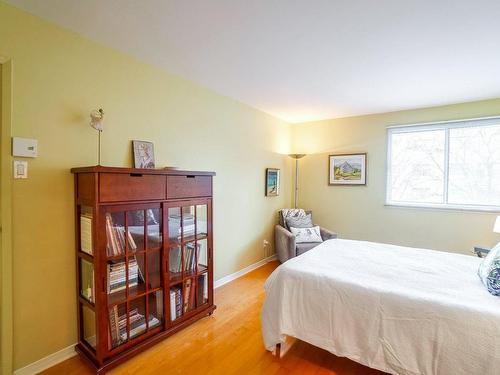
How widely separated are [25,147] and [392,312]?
8.35 feet

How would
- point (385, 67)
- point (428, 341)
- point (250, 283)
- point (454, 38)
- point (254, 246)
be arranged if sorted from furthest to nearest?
point (254, 246)
point (250, 283)
point (385, 67)
point (454, 38)
point (428, 341)

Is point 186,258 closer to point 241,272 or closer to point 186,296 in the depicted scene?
point 186,296

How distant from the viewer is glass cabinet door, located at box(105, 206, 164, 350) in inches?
72.6

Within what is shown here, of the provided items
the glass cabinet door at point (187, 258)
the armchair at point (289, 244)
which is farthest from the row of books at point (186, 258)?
the armchair at point (289, 244)

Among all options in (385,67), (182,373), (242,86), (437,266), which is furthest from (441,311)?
(242,86)

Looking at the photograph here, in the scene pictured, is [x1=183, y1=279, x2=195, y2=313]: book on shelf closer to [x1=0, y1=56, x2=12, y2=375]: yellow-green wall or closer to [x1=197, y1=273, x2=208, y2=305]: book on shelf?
[x1=197, y1=273, x2=208, y2=305]: book on shelf

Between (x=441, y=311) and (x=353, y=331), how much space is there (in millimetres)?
506

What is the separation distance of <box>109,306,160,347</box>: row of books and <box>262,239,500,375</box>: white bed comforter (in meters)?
0.97

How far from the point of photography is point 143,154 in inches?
93.0

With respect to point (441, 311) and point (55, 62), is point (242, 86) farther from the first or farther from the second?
point (441, 311)

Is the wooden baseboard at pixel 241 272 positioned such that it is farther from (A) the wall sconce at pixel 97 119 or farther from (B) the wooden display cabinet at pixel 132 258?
(A) the wall sconce at pixel 97 119

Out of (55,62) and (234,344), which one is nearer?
(55,62)

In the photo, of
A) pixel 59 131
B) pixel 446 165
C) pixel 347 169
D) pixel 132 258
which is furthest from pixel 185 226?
pixel 446 165

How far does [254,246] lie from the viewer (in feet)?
12.8
